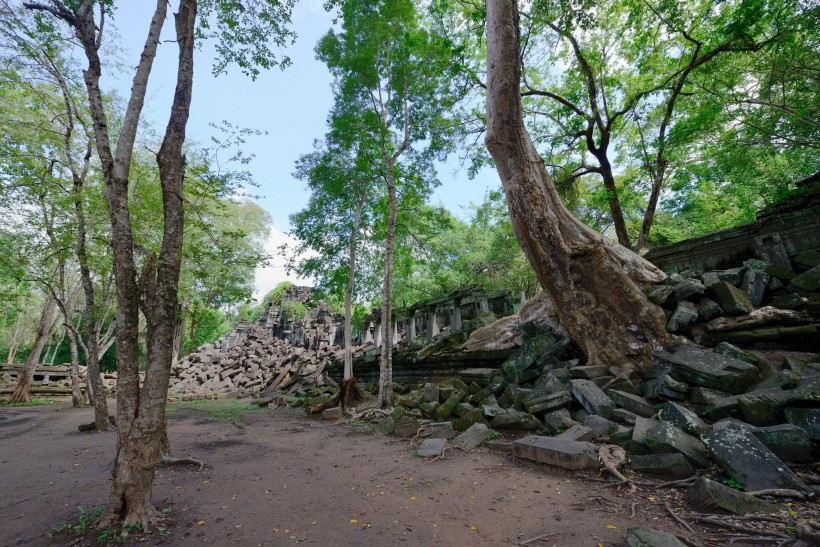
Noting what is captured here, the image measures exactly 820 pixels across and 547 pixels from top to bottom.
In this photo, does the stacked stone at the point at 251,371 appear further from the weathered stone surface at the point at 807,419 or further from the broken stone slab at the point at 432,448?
the weathered stone surface at the point at 807,419

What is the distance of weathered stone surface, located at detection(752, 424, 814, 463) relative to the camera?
2.93m

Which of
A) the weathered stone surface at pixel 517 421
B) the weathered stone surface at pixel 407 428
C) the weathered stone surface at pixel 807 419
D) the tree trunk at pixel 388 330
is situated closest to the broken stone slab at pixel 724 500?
the weathered stone surface at pixel 807 419

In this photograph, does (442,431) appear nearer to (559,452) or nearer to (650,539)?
(559,452)

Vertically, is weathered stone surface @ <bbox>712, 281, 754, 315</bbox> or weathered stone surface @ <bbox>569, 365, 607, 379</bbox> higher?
weathered stone surface @ <bbox>712, 281, 754, 315</bbox>

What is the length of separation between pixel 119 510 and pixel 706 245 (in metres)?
10.9

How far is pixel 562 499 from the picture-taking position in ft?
9.88

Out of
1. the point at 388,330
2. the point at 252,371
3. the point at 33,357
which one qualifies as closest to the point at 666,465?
the point at 388,330

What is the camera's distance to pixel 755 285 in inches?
222

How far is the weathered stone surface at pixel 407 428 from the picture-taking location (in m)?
5.90

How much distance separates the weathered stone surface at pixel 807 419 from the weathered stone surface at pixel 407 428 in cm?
450

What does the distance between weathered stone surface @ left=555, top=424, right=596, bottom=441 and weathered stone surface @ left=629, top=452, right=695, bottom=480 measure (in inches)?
26.4

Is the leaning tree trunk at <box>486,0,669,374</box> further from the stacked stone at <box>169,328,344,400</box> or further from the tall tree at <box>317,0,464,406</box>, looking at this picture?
the stacked stone at <box>169,328,344,400</box>

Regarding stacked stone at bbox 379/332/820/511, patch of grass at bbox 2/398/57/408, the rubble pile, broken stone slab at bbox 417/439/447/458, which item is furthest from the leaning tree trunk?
patch of grass at bbox 2/398/57/408

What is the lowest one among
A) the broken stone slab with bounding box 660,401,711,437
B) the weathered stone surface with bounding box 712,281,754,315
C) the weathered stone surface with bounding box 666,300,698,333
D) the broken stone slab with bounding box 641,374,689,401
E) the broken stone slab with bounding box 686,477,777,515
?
the broken stone slab with bounding box 686,477,777,515
